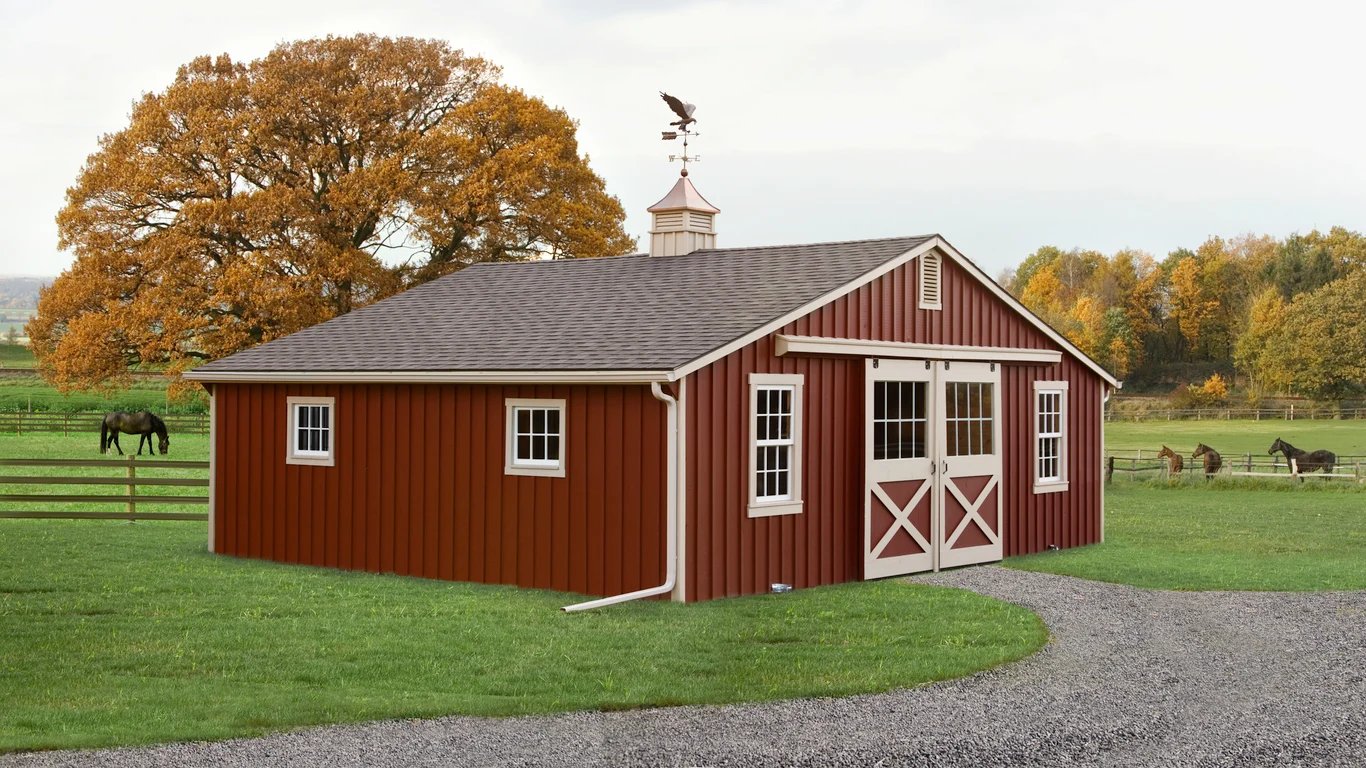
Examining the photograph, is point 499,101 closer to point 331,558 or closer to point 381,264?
point 381,264

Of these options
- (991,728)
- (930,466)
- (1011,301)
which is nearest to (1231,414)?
(1011,301)

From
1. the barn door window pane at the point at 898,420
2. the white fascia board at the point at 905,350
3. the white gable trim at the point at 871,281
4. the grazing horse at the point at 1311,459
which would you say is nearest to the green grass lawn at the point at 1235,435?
the grazing horse at the point at 1311,459

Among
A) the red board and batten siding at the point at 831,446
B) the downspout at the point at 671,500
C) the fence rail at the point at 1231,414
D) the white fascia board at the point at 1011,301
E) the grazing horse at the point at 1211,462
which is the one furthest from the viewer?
the fence rail at the point at 1231,414

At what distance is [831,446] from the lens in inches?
603

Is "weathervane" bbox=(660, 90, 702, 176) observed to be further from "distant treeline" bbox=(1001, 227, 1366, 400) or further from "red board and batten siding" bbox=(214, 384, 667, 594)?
"distant treeline" bbox=(1001, 227, 1366, 400)

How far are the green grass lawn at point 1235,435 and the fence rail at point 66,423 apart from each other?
90.1ft

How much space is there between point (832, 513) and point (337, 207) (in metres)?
21.2

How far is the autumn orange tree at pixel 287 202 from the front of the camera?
3297 cm

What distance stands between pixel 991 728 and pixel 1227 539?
13106mm

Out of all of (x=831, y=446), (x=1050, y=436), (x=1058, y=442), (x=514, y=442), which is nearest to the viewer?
(x=514, y=442)

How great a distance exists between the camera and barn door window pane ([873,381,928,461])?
15812 millimetres

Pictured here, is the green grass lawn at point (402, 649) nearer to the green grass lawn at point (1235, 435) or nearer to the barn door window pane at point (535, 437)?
the barn door window pane at point (535, 437)

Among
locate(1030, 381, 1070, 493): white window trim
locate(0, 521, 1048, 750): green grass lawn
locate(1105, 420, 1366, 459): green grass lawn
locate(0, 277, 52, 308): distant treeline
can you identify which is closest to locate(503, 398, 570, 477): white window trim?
locate(0, 521, 1048, 750): green grass lawn

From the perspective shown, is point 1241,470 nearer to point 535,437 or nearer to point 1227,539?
point 1227,539
